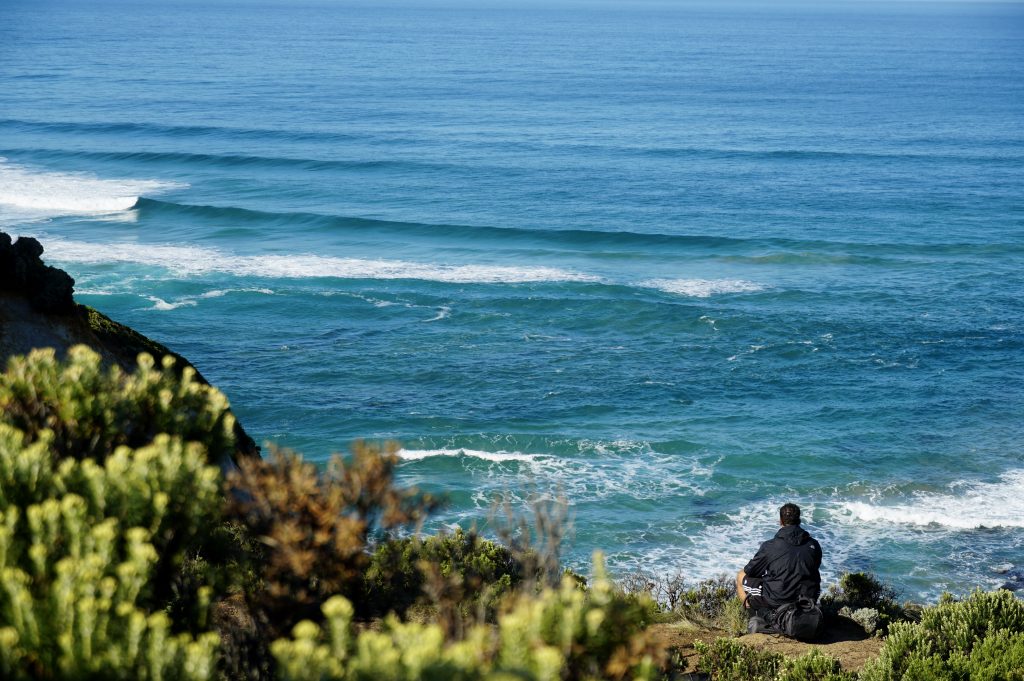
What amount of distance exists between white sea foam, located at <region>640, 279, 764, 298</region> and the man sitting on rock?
84.1ft

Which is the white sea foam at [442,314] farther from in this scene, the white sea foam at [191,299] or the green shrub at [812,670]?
the green shrub at [812,670]

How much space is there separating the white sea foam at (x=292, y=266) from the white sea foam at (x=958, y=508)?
58.7ft

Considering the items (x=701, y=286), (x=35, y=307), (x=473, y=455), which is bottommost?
(x=473, y=455)

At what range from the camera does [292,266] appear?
39.6 metres

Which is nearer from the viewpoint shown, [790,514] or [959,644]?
[959,644]

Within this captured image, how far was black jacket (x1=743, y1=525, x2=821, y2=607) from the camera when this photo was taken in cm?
1054

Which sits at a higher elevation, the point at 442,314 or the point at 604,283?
the point at 604,283

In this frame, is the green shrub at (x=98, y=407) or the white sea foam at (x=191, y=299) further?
the white sea foam at (x=191, y=299)

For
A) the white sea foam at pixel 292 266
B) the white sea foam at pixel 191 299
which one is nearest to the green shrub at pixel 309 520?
the white sea foam at pixel 191 299

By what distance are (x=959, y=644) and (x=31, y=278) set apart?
35.3ft

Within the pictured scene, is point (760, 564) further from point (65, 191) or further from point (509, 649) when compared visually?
point (65, 191)

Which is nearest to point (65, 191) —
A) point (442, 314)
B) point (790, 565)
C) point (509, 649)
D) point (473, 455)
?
point (442, 314)

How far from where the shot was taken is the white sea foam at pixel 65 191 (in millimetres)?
47438

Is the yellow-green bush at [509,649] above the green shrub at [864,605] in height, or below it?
above
